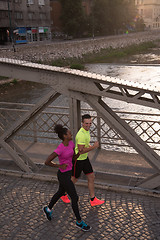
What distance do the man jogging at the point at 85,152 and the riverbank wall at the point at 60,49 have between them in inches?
1139

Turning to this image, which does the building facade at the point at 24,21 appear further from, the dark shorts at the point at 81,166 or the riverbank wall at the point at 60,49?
the dark shorts at the point at 81,166

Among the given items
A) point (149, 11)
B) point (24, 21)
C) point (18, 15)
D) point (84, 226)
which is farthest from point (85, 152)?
point (149, 11)

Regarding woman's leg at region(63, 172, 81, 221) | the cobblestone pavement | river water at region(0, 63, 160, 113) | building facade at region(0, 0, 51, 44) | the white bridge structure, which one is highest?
building facade at region(0, 0, 51, 44)

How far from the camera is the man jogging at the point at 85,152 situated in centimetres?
505

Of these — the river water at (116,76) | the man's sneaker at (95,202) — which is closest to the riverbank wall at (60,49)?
the river water at (116,76)

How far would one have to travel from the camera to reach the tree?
194ft

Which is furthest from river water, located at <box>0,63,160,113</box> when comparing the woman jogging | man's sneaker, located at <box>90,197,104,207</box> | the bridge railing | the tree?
the tree

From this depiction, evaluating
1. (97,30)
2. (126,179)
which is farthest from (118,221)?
(97,30)

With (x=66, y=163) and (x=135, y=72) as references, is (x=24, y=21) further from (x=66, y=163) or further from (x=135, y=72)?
(x=66, y=163)

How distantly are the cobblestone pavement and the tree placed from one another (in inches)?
2233

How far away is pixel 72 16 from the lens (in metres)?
60.2

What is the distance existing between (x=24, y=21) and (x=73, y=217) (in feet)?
175

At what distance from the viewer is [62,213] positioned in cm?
529

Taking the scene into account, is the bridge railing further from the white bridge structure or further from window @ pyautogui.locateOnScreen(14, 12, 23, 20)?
window @ pyautogui.locateOnScreen(14, 12, 23, 20)
